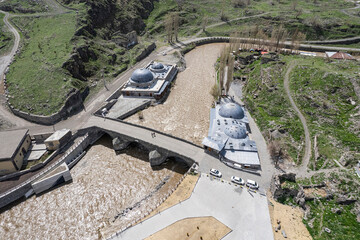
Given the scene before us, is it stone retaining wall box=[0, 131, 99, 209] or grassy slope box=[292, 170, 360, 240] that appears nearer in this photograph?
grassy slope box=[292, 170, 360, 240]

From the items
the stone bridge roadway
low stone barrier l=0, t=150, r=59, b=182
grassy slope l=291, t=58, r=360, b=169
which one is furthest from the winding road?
low stone barrier l=0, t=150, r=59, b=182

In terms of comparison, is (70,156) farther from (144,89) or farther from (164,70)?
(164,70)

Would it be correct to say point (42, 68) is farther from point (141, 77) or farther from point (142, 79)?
point (142, 79)

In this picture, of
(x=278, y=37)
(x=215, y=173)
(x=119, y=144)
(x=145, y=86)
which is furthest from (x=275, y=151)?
(x=278, y=37)

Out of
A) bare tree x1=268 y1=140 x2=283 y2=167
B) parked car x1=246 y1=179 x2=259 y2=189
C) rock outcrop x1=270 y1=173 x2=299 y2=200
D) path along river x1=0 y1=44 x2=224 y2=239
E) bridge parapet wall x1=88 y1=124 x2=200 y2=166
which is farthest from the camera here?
bridge parapet wall x1=88 y1=124 x2=200 y2=166

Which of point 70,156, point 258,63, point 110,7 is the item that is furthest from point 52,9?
point 258,63

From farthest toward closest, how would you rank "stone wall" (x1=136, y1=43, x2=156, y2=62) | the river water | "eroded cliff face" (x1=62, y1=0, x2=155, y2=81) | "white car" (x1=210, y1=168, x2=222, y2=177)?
"stone wall" (x1=136, y1=43, x2=156, y2=62)
"eroded cliff face" (x1=62, y1=0, x2=155, y2=81)
"white car" (x1=210, y1=168, x2=222, y2=177)
the river water

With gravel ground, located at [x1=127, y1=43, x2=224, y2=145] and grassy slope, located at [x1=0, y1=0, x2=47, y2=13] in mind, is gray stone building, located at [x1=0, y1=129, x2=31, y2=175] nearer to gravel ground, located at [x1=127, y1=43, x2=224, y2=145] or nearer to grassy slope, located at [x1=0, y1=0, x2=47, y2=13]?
gravel ground, located at [x1=127, y1=43, x2=224, y2=145]
